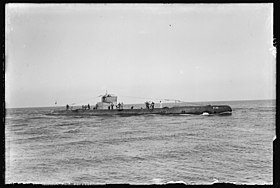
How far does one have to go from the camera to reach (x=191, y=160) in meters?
7.71

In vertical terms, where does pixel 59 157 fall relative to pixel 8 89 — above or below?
below

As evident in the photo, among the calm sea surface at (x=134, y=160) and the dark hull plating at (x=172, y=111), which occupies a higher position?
the dark hull plating at (x=172, y=111)

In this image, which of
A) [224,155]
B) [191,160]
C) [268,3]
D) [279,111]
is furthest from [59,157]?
[268,3]

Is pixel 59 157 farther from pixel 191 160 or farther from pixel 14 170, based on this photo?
pixel 191 160

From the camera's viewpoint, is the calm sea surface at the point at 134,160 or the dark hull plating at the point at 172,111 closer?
the calm sea surface at the point at 134,160

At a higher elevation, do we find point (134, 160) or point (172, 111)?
point (172, 111)

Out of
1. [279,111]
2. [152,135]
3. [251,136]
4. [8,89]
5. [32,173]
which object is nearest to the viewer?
[279,111]

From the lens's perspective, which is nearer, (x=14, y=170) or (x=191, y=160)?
(x=14, y=170)

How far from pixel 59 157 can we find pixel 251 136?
Result: 5.85m

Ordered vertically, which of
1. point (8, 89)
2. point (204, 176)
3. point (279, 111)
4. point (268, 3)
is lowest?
point (204, 176)

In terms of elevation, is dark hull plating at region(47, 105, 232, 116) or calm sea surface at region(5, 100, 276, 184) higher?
dark hull plating at region(47, 105, 232, 116)

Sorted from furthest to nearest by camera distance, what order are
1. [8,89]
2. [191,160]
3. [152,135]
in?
1. [152,135]
2. [191,160]
3. [8,89]

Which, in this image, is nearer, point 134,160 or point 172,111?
point 134,160

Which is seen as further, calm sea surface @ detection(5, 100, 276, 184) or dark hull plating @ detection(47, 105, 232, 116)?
dark hull plating @ detection(47, 105, 232, 116)
